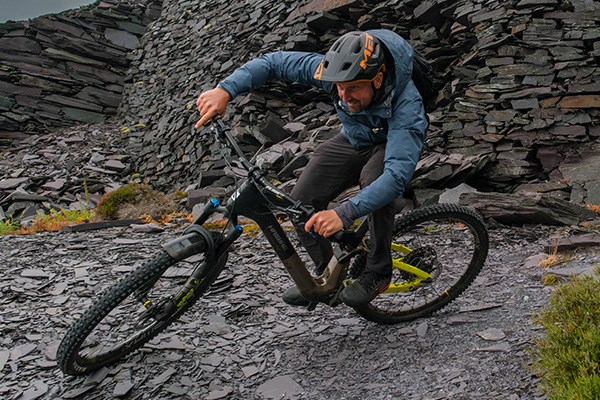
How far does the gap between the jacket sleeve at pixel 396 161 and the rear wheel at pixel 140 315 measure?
129 cm

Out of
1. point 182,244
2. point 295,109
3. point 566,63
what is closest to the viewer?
point 182,244

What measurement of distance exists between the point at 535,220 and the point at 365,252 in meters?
4.96

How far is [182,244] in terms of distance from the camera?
4094mm

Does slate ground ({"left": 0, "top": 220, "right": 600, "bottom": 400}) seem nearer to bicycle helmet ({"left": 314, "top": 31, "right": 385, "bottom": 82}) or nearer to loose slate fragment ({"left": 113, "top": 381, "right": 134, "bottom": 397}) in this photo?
loose slate fragment ({"left": 113, "top": 381, "right": 134, "bottom": 397})

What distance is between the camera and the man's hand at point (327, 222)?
394 cm

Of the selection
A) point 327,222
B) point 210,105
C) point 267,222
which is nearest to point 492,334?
point 327,222

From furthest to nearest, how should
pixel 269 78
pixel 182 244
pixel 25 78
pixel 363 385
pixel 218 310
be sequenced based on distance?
pixel 25 78 → pixel 218 310 → pixel 269 78 → pixel 363 385 → pixel 182 244

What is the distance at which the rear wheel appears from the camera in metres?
3.96

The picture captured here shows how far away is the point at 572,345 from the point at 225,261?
2.83m

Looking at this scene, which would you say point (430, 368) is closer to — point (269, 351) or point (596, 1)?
point (269, 351)

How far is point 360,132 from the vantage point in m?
4.75

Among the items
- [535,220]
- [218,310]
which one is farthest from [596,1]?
[218,310]

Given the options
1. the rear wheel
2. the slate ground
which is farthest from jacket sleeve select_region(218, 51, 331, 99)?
the slate ground

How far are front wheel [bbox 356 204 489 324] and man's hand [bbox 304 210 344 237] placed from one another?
1.33m
